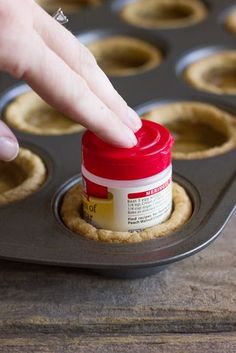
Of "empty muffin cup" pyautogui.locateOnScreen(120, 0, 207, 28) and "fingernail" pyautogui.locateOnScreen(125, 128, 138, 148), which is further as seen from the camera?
"empty muffin cup" pyautogui.locateOnScreen(120, 0, 207, 28)

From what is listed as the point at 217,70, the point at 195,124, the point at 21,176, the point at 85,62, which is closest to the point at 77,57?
the point at 85,62

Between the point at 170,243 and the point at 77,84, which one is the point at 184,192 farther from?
the point at 77,84

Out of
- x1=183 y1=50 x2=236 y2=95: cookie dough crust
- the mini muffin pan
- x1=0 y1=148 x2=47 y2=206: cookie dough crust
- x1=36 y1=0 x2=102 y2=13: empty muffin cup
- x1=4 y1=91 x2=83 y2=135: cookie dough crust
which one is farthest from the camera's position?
x1=36 y1=0 x2=102 y2=13: empty muffin cup

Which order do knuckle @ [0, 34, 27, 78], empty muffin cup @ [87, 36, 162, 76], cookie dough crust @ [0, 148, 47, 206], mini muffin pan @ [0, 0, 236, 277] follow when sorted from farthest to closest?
empty muffin cup @ [87, 36, 162, 76] → cookie dough crust @ [0, 148, 47, 206] → mini muffin pan @ [0, 0, 236, 277] → knuckle @ [0, 34, 27, 78]

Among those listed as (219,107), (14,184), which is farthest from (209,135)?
(14,184)

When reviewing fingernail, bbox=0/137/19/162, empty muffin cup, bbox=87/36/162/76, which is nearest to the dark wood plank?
fingernail, bbox=0/137/19/162

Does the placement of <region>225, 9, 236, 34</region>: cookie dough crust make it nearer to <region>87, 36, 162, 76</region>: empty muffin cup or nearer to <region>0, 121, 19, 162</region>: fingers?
<region>87, 36, 162, 76</region>: empty muffin cup

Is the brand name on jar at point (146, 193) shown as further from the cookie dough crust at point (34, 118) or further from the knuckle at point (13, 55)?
the cookie dough crust at point (34, 118)

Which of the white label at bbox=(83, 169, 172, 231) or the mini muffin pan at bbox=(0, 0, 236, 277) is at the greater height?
the white label at bbox=(83, 169, 172, 231)
